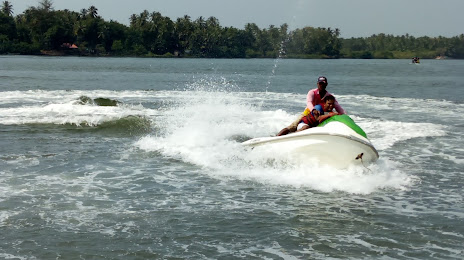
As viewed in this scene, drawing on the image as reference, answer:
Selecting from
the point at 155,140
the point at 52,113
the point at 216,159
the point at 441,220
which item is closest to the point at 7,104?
the point at 52,113

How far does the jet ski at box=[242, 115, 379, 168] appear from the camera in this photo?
11688 millimetres

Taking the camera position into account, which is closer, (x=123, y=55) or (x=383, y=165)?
(x=383, y=165)

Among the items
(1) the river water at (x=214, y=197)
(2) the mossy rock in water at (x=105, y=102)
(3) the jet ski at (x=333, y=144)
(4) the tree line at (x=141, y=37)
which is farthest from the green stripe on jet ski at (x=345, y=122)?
(4) the tree line at (x=141, y=37)

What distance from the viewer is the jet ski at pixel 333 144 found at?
1169 cm

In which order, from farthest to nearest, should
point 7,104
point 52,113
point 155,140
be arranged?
1. point 7,104
2. point 52,113
3. point 155,140

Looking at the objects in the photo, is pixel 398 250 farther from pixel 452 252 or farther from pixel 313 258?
pixel 313 258

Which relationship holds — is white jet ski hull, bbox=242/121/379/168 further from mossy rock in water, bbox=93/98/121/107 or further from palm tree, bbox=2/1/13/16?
palm tree, bbox=2/1/13/16

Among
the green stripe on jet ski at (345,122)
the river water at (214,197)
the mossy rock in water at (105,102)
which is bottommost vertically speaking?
the mossy rock in water at (105,102)

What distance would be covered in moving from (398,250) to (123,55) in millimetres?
155047

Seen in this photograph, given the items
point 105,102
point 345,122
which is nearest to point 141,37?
point 105,102

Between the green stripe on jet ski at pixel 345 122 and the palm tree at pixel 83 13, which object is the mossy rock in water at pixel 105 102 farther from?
the palm tree at pixel 83 13

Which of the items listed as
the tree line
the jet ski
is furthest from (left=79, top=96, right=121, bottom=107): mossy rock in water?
the tree line

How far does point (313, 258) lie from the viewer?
791 centimetres

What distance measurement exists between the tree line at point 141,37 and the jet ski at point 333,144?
403 feet
